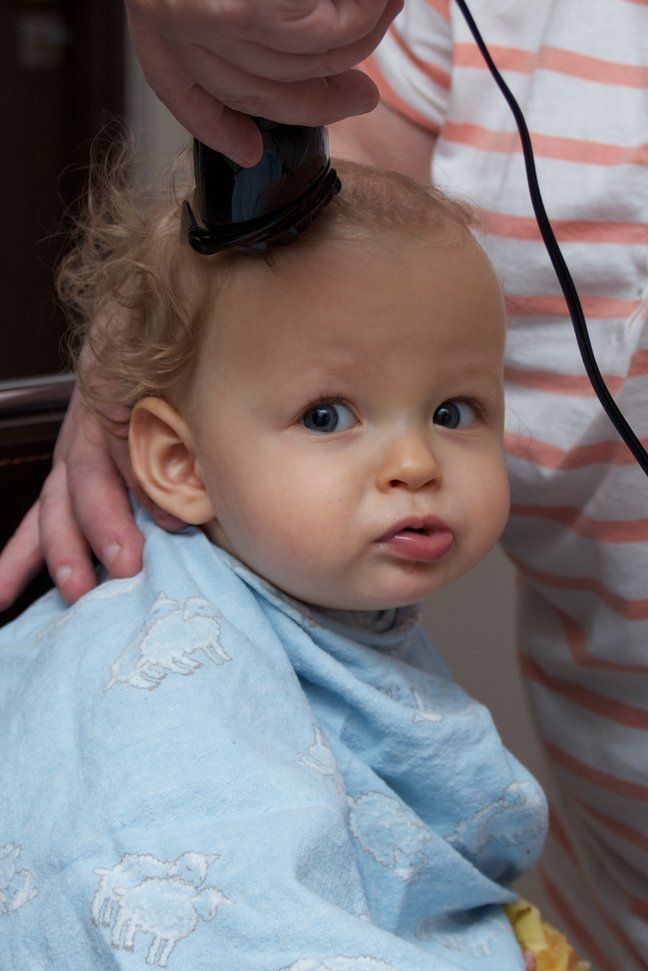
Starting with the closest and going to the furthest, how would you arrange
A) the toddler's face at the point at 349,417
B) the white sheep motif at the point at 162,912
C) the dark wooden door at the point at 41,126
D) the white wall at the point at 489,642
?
1. the white sheep motif at the point at 162,912
2. the toddler's face at the point at 349,417
3. the white wall at the point at 489,642
4. the dark wooden door at the point at 41,126

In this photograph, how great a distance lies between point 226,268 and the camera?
0.78 meters

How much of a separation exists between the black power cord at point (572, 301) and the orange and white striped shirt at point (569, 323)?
38 millimetres

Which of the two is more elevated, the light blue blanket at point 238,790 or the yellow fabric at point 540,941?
the light blue blanket at point 238,790

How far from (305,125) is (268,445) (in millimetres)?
202

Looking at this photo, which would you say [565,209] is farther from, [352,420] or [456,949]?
[456,949]

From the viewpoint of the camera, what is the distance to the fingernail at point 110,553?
2.85ft

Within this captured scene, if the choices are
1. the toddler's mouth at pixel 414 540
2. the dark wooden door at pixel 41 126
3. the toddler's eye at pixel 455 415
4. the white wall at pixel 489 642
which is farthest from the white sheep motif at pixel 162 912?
the dark wooden door at pixel 41 126

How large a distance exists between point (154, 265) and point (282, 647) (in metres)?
0.27

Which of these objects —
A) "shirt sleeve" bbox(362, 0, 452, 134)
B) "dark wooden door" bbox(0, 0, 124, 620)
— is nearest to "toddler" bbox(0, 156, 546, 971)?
"shirt sleeve" bbox(362, 0, 452, 134)

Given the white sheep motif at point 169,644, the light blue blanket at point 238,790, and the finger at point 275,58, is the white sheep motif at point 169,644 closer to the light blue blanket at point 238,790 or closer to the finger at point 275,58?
the light blue blanket at point 238,790

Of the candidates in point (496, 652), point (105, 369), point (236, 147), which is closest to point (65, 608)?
point (105, 369)

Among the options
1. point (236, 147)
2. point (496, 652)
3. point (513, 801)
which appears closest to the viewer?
point (236, 147)

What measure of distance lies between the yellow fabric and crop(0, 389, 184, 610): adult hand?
0.39 m

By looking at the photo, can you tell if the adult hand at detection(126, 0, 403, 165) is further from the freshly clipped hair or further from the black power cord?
the black power cord
